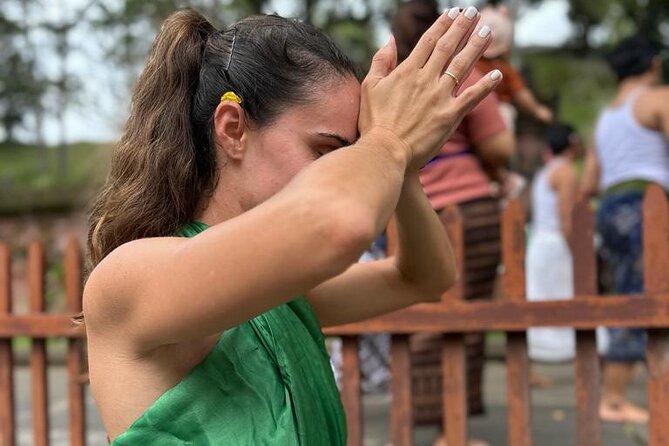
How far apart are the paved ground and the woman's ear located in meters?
2.60

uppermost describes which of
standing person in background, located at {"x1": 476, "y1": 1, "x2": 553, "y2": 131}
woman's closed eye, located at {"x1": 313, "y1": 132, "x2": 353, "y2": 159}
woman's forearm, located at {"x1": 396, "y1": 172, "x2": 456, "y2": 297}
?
standing person in background, located at {"x1": 476, "y1": 1, "x2": 553, "y2": 131}

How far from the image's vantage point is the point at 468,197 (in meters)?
3.43

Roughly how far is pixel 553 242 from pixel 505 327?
3507 mm

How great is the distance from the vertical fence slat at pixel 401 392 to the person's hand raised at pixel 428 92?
65.5 inches

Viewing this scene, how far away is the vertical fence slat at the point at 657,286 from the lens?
2.62m

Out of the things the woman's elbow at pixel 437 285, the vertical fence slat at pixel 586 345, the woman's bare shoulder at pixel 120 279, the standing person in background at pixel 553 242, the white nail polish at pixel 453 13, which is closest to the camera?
the woman's bare shoulder at pixel 120 279

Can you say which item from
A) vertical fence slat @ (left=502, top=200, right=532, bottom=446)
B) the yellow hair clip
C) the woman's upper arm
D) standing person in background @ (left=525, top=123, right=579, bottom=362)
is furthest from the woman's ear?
standing person in background @ (left=525, top=123, right=579, bottom=362)

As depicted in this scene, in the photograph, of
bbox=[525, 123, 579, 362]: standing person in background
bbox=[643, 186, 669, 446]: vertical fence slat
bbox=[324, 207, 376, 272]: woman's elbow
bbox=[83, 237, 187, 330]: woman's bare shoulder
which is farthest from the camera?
bbox=[525, 123, 579, 362]: standing person in background

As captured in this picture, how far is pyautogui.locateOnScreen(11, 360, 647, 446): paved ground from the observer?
3.93 meters

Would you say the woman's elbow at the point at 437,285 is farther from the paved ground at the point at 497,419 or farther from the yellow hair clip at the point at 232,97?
the paved ground at the point at 497,419

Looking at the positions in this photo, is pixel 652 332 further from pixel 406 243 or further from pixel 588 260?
pixel 406 243

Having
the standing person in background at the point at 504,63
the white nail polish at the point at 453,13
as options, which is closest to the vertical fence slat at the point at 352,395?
the standing person in background at the point at 504,63

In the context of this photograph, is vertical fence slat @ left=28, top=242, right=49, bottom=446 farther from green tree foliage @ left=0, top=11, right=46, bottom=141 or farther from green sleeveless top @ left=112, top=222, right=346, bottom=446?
green tree foliage @ left=0, top=11, right=46, bottom=141

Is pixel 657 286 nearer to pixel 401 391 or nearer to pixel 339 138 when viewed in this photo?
pixel 401 391
